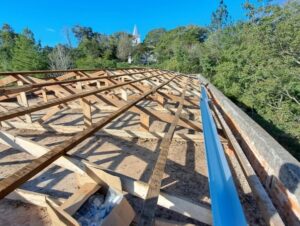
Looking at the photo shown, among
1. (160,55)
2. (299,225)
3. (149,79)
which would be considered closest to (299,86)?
(149,79)

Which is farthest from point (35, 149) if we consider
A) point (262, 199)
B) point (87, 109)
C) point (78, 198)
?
point (262, 199)

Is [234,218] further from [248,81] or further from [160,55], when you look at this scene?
[160,55]

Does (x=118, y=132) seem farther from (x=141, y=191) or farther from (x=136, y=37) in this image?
(x=136, y=37)

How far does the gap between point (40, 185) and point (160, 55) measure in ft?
119

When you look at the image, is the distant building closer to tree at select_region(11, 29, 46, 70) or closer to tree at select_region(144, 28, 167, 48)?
tree at select_region(144, 28, 167, 48)

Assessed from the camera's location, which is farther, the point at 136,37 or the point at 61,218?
the point at 136,37

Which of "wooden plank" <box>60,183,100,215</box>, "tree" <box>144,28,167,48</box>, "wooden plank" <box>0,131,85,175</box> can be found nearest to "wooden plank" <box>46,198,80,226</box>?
"wooden plank" <box>60,183,100,215</box>

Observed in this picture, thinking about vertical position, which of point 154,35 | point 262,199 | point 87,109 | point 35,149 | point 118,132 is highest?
point 154,35

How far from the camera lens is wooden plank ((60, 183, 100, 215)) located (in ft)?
4.81

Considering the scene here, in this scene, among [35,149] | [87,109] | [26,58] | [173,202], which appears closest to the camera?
[173,202]

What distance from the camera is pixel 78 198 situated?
60.2 inches

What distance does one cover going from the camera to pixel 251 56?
38.6ft

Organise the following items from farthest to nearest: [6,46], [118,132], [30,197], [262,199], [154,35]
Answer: [154,35], [6,46], [118,132], [30,197], [262,199]

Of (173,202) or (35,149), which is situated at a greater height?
(35,149)
